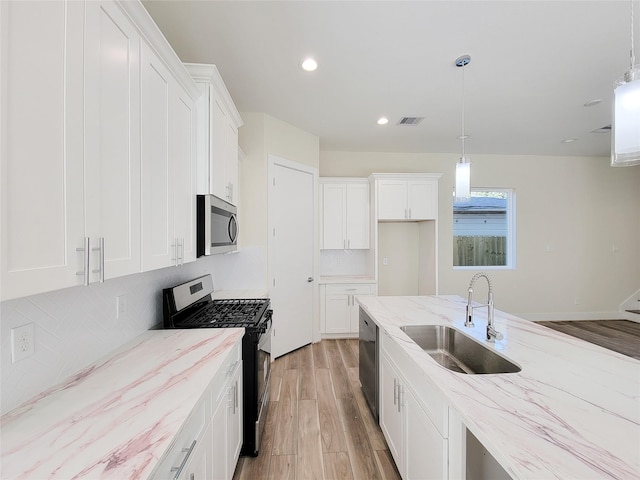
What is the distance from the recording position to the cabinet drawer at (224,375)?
1.29 metres

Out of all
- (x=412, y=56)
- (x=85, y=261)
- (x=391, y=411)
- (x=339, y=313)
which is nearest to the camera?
(x=85, y=261)

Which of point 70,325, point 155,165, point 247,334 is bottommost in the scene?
point 247,334

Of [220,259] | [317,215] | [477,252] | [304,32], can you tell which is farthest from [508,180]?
[220,259]

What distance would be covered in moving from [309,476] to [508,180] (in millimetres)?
5302

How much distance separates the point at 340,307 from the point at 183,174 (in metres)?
3.02

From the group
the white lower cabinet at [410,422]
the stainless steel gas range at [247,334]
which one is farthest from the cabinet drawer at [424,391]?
the stainless steel gas range at [247,334]

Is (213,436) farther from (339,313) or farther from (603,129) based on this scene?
(603,129)

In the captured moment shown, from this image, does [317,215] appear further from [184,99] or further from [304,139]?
[184,99]

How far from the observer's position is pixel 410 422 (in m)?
1.46

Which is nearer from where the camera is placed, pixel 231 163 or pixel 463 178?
pixel 463 178

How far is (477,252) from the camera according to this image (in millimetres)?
5000

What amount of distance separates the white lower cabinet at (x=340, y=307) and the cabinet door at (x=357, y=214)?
26.0 inches

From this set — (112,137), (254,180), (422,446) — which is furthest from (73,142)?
(254,180)

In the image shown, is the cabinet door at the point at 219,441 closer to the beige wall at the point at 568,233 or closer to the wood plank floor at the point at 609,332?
the beige wall at the point at 568,233
